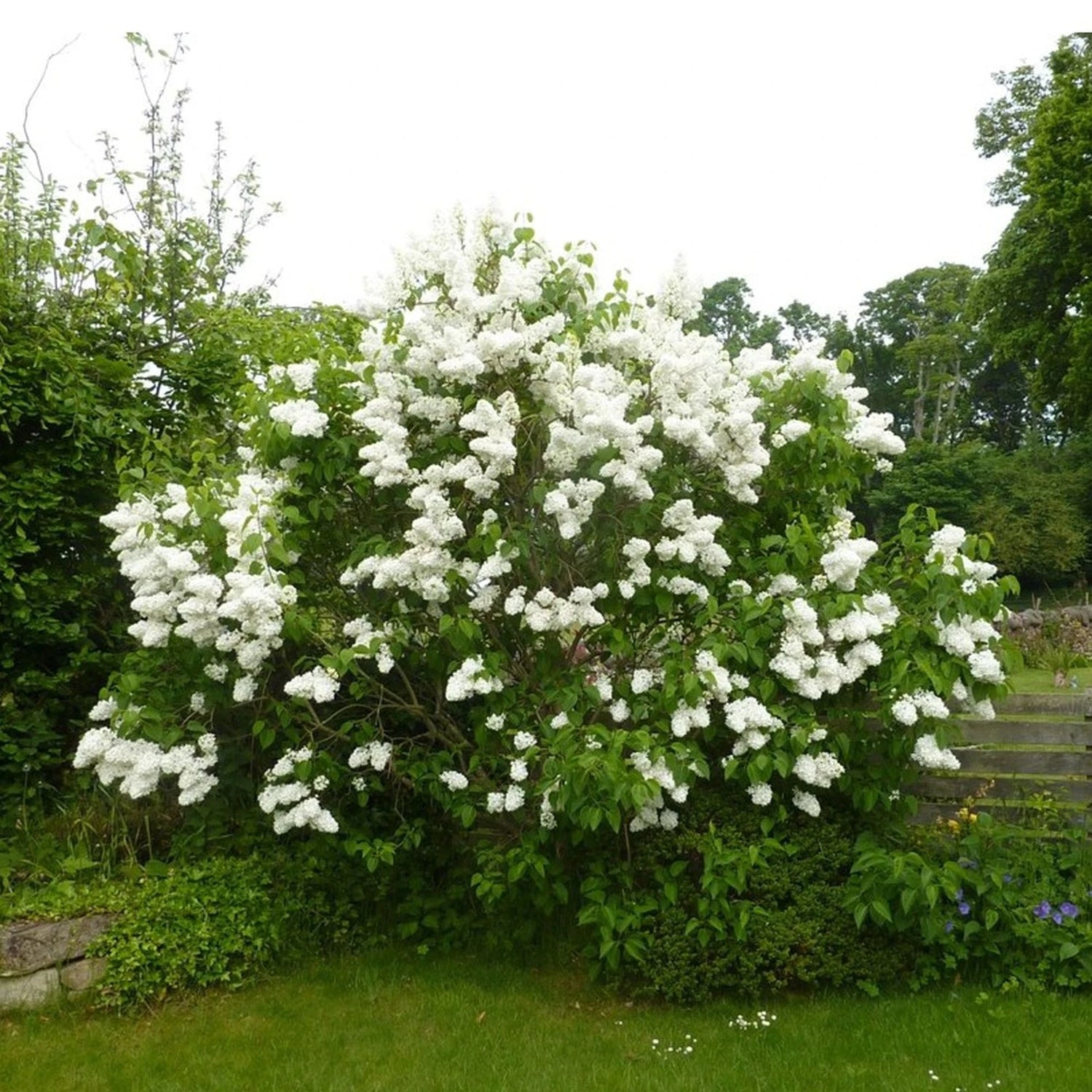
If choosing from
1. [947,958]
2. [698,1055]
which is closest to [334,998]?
[698,1055]

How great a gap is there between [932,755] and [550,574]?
1851mm

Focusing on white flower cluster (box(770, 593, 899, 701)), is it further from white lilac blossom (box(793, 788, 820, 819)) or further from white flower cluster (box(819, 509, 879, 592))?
white lilac blossom (box(793, 788, 820, 819))

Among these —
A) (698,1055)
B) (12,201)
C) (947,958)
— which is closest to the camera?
(698,1055)

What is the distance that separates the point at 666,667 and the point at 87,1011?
122 inches

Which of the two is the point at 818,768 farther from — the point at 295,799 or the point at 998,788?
the point at 295,799

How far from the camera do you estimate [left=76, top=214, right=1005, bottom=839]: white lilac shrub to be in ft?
14.7

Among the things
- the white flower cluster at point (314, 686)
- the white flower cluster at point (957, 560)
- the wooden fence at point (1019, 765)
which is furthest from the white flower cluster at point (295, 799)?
the wooden fence at point (1019, 765)

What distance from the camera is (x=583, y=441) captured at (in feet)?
→ 14.5

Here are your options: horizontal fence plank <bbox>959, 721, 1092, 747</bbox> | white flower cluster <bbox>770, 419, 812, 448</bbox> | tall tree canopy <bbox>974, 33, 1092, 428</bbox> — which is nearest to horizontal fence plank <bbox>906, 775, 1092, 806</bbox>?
horizontal fence plank <bbox>959, 721, 1092, 747</bbox>

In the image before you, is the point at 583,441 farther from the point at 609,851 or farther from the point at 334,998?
the point at 334,998

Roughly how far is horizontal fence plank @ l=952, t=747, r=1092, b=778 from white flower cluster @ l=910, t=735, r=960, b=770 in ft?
2.93

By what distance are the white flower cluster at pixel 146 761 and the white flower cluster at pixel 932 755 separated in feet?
10.3

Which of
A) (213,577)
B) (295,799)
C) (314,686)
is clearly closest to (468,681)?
(314,686)

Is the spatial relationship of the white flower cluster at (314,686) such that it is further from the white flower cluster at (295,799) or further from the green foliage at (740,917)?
the green foliage at (740,917)
